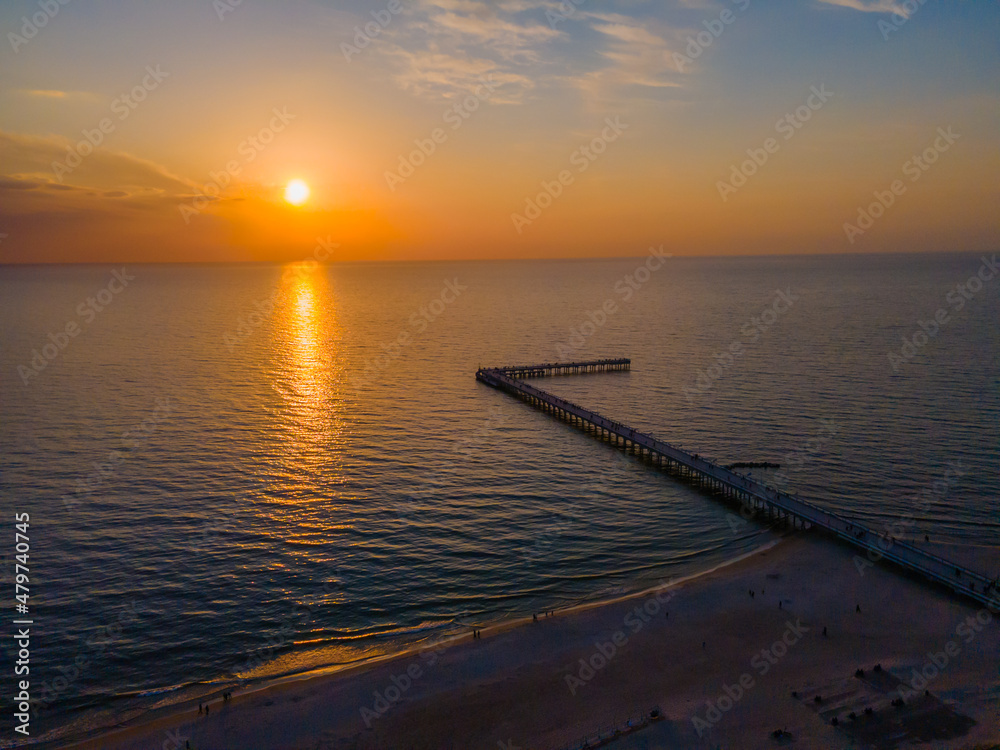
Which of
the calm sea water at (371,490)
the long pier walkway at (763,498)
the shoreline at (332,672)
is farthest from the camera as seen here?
the long pier walkway at (763,498)

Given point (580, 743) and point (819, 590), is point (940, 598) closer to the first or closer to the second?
point (819, 590)

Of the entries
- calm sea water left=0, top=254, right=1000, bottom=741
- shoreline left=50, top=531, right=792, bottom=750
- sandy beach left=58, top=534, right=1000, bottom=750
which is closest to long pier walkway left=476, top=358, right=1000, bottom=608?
sandy beach left=58, top=534, right=1000, bottom=750

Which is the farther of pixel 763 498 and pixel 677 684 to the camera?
pixel 763 498

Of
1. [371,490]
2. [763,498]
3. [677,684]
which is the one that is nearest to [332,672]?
[677,684]

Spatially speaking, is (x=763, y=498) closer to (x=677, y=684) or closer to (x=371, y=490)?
(x=677, y=684)

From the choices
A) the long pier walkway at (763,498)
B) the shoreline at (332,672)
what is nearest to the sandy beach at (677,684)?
the shoreline at (332,672)

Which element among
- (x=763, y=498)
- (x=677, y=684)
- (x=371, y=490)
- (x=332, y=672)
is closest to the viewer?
(x=677, y=684)

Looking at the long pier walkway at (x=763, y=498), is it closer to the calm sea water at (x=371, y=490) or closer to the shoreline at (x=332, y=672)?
the calm sea water at (x=371, y=490)
